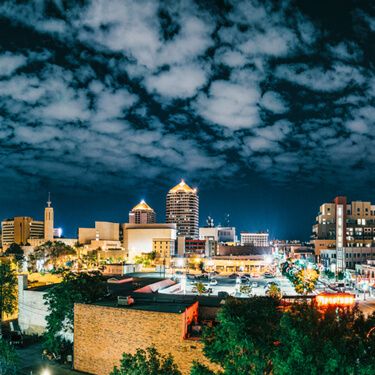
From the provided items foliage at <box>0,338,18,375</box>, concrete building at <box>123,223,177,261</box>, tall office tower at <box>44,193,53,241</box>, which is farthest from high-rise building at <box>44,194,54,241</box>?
foliage at <box>0,338,18,375</box>

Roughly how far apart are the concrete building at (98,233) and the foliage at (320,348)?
144093mm

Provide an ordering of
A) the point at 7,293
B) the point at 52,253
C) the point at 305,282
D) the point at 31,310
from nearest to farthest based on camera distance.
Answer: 1. the point at 31,310
2. the point at 7,293
3. the point at 305,282
4. the point at 52,253

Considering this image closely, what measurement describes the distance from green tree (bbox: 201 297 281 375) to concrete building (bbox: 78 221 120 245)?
141 meters

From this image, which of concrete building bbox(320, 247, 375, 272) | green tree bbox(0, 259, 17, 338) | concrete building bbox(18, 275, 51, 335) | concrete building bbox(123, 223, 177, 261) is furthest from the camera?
concrete building bbox(123, 223, 177, 261)

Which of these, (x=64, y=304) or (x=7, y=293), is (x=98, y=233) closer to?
(x=7, y=293)

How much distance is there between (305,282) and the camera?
52.6 meters

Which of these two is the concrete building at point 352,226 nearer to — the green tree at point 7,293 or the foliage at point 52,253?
the foliage at point 52,253

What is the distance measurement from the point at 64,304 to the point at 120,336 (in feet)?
→ 25.1

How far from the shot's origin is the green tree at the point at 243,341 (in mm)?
17203

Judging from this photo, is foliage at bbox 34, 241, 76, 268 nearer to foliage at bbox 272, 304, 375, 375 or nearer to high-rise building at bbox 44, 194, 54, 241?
A: high-rise building at bbox 44, 194, 54, 241

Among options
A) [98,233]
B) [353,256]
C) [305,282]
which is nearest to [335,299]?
[305,282]

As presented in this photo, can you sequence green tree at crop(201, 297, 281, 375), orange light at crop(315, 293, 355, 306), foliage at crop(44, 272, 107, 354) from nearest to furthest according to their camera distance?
green tree at crop(201, 297, 281, 375), orange light at crop(315, 293, 355, 306), foliage at crop(44, 272, 107, 354)

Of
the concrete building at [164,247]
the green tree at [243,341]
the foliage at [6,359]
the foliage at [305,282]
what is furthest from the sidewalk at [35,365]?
the concrete building at [164,247]

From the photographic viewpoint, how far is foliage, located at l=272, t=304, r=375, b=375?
1446cm
